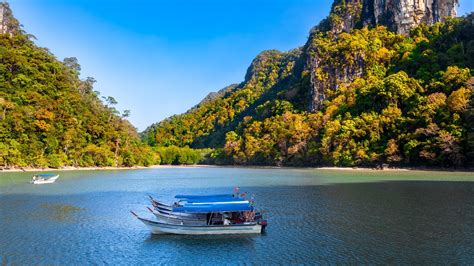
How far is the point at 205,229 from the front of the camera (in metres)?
25.8

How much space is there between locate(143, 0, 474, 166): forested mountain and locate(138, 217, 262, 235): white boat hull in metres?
71.0

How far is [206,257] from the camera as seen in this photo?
2111 cm

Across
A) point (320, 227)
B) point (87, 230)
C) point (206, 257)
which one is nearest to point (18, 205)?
point (87, 230)

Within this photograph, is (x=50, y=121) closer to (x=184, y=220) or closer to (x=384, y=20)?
(x=184, y=220)

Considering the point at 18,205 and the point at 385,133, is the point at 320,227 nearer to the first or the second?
the point at 18,205

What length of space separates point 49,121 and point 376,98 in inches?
3772

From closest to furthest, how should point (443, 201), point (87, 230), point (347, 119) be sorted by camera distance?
1. point (87, 230)
2. point (443, 201)
3. point (347, 119)

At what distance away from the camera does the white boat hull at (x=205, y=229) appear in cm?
2572

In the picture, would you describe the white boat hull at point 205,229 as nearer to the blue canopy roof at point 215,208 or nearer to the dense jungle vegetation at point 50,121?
the blue canopy roof at point 215,208

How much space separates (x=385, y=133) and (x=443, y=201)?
7002cm

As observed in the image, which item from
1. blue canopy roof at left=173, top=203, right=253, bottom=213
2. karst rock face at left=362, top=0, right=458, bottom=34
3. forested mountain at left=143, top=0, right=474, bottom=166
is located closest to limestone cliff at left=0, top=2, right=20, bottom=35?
forested mountain at left=143, top=0, right=474, bottom=166

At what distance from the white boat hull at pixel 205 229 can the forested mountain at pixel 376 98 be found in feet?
233

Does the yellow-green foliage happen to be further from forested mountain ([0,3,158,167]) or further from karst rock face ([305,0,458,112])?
forested mountain ([0,3,158,167])

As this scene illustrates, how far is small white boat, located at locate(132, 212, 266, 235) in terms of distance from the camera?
84.4 feet
